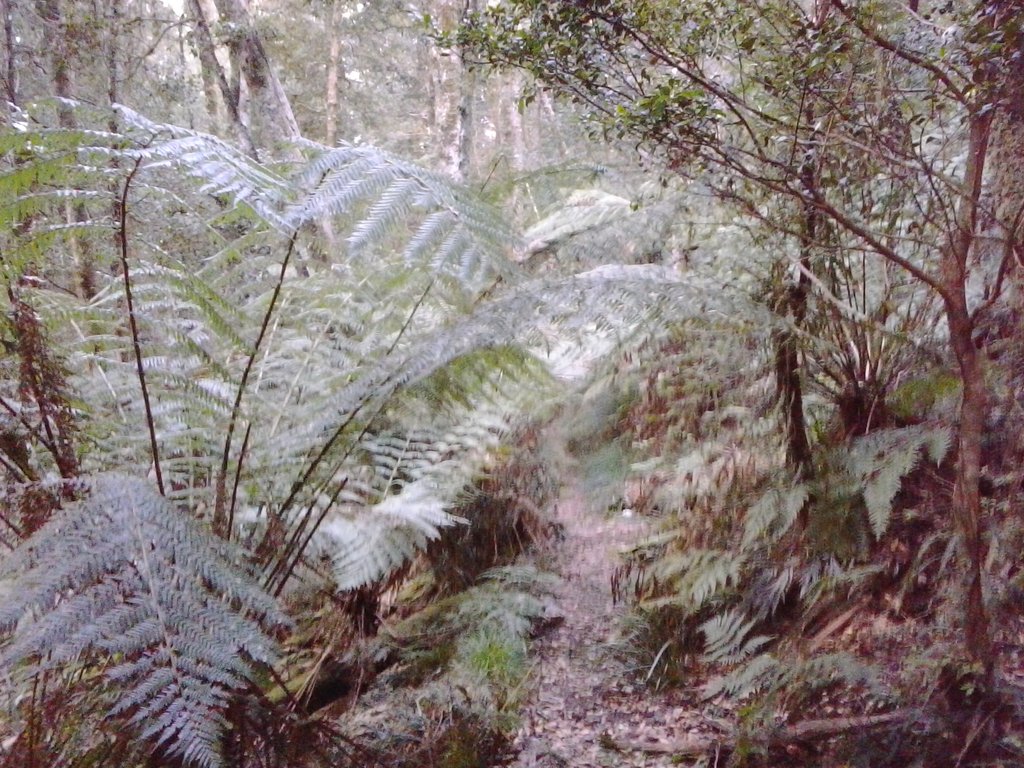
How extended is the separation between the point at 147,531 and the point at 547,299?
105 centimetres

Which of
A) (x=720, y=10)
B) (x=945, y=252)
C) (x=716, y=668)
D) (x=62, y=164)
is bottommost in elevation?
(x=716, y=668)

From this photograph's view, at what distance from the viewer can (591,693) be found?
2285 mm

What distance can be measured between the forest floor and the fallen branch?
31mm

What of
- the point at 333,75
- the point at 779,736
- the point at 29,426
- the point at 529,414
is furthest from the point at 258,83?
the point at 333,75

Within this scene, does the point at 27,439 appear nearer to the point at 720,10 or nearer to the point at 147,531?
the point at 147,531

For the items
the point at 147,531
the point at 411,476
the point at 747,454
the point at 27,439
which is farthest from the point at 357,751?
the point at 747,454

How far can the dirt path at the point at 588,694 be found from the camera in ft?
6.48

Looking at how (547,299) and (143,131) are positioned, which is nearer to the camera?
(143,131)

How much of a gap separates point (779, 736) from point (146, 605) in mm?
1470

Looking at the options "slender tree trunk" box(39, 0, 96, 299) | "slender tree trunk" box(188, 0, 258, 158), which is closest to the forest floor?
"slender tree trunk" box(188, 0, 258, 158)

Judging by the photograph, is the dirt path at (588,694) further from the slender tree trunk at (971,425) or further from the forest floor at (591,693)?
the slender tree trunk at (971,425)

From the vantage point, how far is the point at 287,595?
6.99 ft

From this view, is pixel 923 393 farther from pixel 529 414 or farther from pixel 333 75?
pixel 333 75

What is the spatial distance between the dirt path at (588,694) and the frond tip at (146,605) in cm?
106
